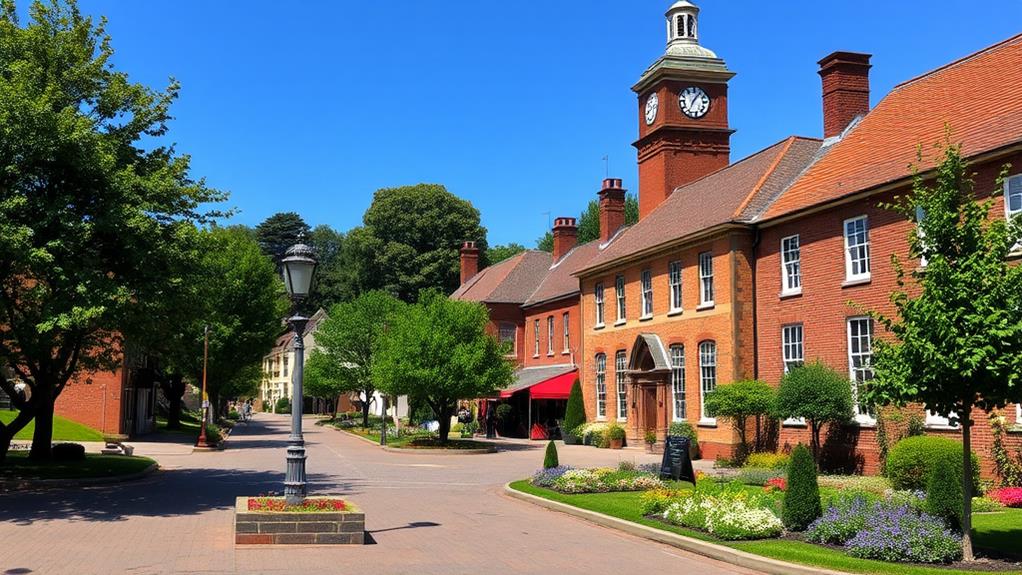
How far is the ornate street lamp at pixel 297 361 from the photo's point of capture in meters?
13.0

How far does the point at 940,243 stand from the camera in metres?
11.0

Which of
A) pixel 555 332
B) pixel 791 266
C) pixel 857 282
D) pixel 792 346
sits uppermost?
pixel 791 266

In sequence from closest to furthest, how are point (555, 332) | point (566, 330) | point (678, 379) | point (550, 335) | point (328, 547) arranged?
point (328, 547), point (678, 379), point (566, 330), point (555, 332), point (550, 335)

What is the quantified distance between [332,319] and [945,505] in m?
45.2

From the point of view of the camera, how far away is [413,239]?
78188 mm

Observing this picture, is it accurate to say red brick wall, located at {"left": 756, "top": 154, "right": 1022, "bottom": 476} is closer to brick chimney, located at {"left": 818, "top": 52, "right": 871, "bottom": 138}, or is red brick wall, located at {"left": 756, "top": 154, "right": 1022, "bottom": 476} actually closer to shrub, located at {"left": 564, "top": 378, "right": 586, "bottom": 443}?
brick chimney, located at {"left": 818, "top": 52, "right": 871, "bottom": 138}

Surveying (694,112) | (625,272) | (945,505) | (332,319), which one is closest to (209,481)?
(945,505)

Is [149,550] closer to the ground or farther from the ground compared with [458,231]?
closer to the ground

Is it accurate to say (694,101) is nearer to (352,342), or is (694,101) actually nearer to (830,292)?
(830,292)

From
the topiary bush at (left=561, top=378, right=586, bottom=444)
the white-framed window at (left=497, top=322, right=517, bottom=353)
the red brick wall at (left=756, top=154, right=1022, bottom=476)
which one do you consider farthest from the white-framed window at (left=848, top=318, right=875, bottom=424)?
the white-framed window at (left=497, top=322, right=517, bottom=353)

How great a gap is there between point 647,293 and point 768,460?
1126 cm

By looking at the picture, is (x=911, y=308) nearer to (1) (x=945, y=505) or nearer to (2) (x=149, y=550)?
(1) (x=945, y=505)

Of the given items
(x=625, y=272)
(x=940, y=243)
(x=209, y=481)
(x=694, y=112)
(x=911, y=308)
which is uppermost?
(x=694, y=112)

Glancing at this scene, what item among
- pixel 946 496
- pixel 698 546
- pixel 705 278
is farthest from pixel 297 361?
pixel 705 278
